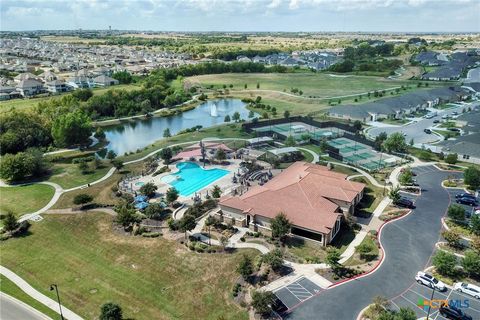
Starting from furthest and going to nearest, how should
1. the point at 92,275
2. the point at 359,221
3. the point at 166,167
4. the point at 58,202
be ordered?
the point at 166,167 < the point at 58,202 < the point at 359,221 < the point at 92,275

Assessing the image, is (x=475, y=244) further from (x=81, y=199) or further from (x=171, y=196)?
(x=81, y=199)

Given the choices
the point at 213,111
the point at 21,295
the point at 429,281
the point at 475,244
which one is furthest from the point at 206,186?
the point at 213,111

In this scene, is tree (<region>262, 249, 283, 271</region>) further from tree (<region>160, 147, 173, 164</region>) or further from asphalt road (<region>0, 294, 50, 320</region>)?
tree (<region>160, 147, 173, 164</region>)

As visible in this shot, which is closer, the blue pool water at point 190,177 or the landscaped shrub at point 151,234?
the landscaped shrub at point 151,234

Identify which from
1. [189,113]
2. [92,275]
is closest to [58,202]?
[92,275]

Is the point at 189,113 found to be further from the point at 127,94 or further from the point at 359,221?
the point at 359,221

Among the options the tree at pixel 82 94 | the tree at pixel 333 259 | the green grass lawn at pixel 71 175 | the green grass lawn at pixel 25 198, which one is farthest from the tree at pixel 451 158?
the tree at pixel 82 94

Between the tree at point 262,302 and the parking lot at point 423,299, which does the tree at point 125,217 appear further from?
the parking lot at point 423,299

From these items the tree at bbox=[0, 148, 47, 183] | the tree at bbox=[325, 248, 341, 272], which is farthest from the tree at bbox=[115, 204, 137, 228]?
the tree at bbox=[0, 148, 47, 183]
